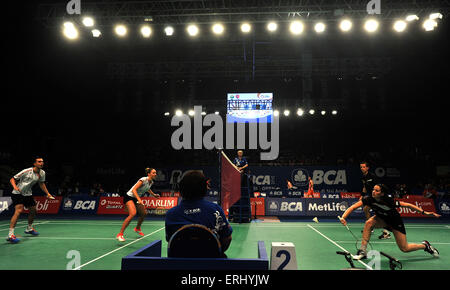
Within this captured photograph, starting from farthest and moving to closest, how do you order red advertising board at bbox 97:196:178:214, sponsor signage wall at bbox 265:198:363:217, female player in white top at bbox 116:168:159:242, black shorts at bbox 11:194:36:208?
red advertising board at bbox 97:196:178:214
sponsor signage wall at bbox 265:198:363:217
black shorts at bbox 11:194:36:208
female player in white top at bbox 116:168:159:242

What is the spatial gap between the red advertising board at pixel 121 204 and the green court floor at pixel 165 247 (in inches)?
191

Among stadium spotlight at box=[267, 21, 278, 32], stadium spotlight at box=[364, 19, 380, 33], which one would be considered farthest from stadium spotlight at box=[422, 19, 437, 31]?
stadium spotlight at box=[267, 21, 278, 32]

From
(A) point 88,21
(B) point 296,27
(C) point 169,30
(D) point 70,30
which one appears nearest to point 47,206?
(D) point 70,30

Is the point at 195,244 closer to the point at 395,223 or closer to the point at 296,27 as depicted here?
the point at 395,223

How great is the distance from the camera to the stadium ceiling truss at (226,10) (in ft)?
39.9

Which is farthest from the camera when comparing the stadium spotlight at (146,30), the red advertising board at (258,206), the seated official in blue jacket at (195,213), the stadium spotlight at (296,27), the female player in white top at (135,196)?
the red advertising board at (258,206)

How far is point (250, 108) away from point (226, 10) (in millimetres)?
9127

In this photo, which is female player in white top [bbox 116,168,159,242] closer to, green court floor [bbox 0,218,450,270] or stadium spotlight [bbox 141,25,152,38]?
green court floor [bbox 0,218,450,270]

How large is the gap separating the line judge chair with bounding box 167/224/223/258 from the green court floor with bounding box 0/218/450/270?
387 cm

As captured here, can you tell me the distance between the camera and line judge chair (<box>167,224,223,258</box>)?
7.59 feet

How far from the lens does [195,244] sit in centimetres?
234

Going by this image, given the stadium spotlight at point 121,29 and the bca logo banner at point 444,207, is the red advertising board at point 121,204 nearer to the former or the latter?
the stadium spotlight at point 121,29

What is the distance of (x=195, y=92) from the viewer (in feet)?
84.4

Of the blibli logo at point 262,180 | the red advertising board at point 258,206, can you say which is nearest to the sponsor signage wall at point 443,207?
the red advertising board at point 258,206
